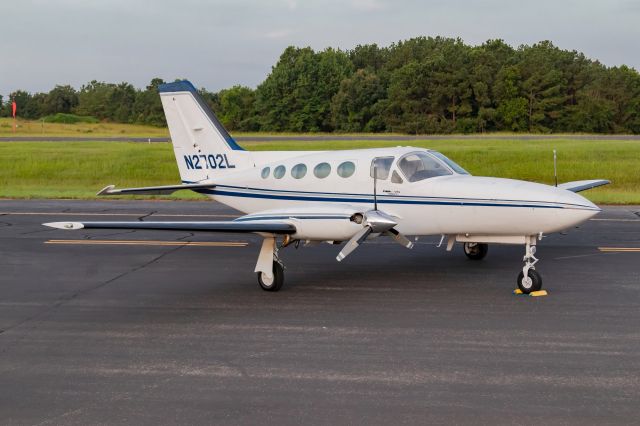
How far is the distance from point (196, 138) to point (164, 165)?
26.9 metres

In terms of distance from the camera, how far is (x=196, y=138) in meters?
17.3

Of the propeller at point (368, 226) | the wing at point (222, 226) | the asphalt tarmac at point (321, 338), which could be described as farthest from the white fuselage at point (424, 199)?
the asphalt tarmac at point (321, 338)

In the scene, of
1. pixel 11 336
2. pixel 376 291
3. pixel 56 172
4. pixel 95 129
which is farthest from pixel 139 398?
pixel 95 129

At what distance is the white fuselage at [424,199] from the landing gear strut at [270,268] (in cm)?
58

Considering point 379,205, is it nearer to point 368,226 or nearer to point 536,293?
point 368,226

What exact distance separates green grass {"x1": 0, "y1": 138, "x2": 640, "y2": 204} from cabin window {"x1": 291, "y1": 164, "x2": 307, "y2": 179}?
18705mm

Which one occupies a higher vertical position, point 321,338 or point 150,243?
point 150,243

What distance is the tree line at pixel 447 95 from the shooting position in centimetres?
7881

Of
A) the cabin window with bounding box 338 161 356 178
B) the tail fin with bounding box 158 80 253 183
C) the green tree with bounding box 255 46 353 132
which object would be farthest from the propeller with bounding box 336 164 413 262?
the green tree with bounding box 255 46 353 132

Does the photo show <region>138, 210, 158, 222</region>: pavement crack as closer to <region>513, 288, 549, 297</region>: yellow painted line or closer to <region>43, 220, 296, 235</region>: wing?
<region>43, 220, 296, 235</region>: wing

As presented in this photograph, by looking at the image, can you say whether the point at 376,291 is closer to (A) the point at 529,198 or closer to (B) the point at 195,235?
(A) the point at 529,198

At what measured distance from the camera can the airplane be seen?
12.1 meters

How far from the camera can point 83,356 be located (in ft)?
30.4

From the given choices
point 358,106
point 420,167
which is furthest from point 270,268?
point 358,106
